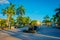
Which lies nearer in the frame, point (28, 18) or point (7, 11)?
point (7, 11)

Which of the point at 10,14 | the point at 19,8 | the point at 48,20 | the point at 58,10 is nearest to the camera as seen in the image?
the point at 58,10

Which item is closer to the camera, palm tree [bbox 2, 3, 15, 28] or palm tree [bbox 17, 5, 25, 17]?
palm tree [bbox 2, 3, 15, 28]

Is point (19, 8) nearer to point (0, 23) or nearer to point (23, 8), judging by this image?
point (23, 8)

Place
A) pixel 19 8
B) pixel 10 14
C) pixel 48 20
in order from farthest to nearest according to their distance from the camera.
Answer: pixel 48 20 < pixel 19 8 < pixel 10 14

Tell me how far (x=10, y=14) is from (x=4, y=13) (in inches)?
106

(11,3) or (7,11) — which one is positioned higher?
(11,3)

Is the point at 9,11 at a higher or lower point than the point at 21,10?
lower

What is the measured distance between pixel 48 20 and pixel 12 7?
47373 millimetres

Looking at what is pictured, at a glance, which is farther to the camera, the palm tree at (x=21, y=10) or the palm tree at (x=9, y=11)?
the palm tree at (x=21, y=10)

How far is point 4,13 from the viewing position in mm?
59250

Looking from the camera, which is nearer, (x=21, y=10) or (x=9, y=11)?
(x=9, y=11)

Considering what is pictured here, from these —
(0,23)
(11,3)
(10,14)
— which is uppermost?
(11,3)

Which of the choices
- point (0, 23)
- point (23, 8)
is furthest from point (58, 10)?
point (23, 8)

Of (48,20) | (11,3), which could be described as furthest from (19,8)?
(48,20)
